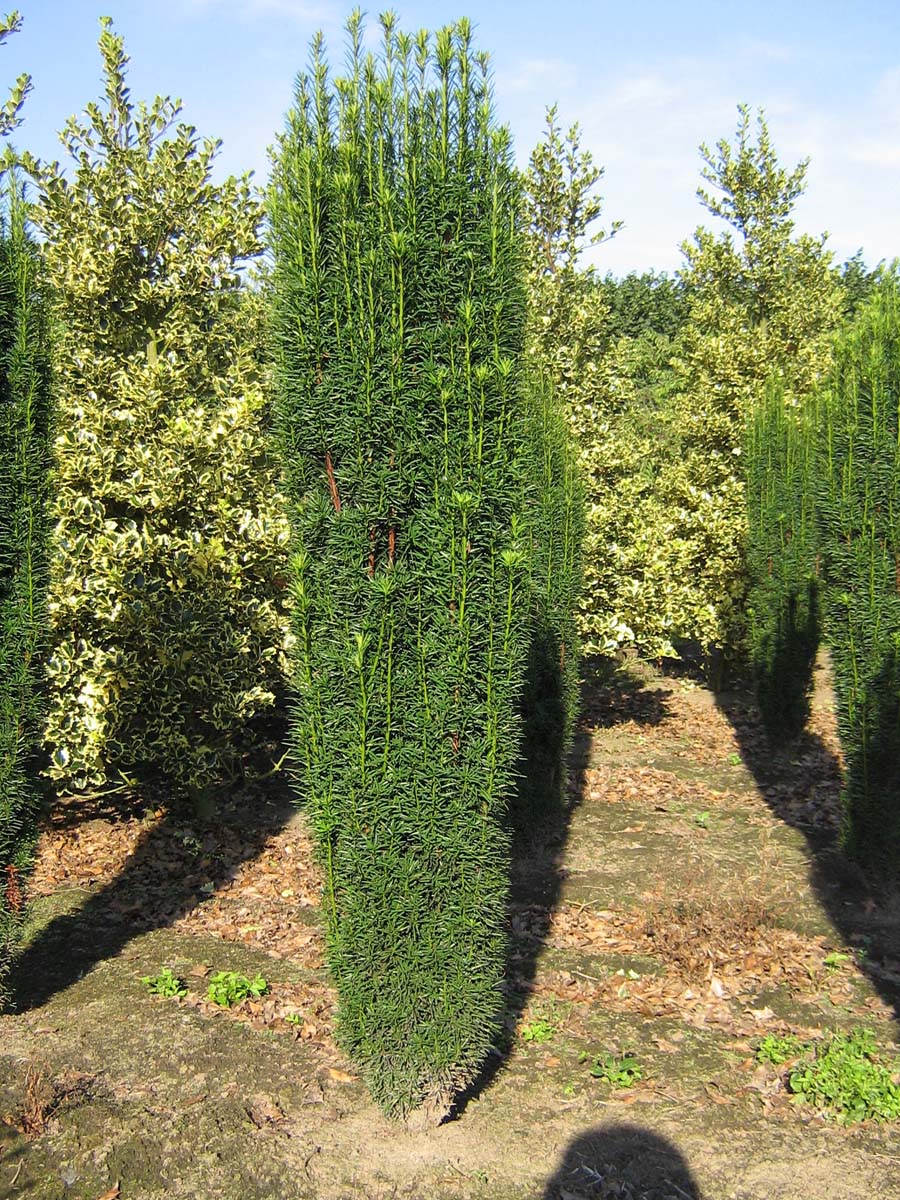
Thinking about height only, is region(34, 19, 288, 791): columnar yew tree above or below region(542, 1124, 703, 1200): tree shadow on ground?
above

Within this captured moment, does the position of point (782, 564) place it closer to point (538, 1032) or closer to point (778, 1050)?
point (778, 1050)

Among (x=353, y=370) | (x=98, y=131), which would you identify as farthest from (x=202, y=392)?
(x=353, y=370)

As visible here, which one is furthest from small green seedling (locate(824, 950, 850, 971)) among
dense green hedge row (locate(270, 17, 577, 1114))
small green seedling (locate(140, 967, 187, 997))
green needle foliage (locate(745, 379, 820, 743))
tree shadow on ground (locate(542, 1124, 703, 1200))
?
green needle foliage (locate(745, 379, 820, 743))

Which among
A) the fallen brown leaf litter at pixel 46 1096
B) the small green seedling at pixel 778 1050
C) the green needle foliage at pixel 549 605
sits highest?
the green needle foliage at pixel 549 605

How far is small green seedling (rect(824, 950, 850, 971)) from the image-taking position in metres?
6.77

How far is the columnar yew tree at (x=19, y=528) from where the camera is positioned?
527cm

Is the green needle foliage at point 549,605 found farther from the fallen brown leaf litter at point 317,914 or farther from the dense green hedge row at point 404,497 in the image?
the dense green hedge row at point 404,497

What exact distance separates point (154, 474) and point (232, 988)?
4.72m

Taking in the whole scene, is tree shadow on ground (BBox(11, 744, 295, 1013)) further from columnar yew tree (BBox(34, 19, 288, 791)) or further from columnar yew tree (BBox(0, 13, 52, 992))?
columnar yew tree (BBox(0, 13, 52, 992))

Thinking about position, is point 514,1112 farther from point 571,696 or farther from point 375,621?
point 571,696

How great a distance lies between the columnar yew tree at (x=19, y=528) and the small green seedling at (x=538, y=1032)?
3066mm

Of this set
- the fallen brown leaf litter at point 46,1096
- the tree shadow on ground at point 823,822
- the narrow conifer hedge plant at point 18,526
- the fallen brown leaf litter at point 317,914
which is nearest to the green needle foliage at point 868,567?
the tree shadow on ground at point 823,822

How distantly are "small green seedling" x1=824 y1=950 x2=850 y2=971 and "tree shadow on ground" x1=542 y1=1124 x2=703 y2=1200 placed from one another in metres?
2.62

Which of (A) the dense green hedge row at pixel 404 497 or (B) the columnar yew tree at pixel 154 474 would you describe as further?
(B) the columnar yew tree at pixel 154 474
